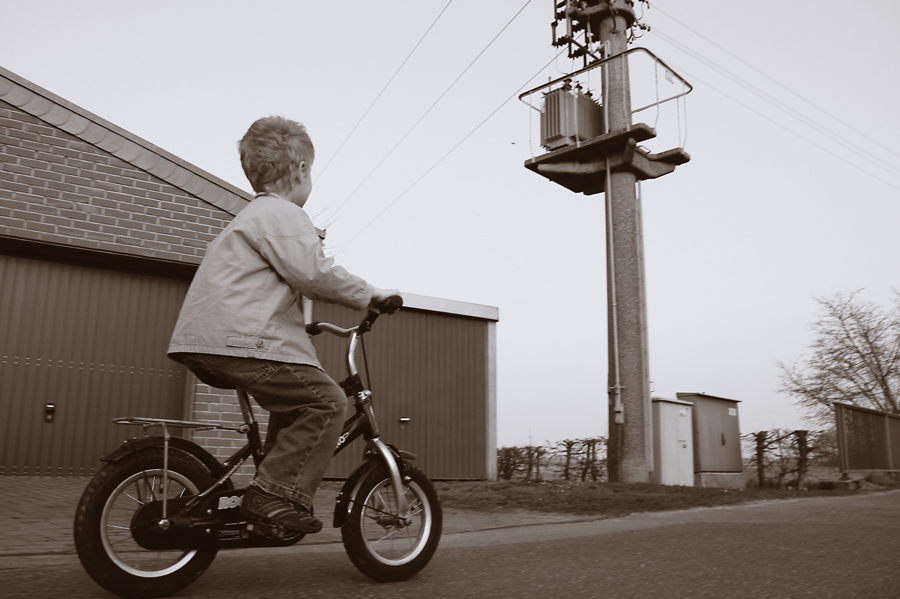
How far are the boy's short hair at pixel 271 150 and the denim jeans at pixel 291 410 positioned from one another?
0.78 metres

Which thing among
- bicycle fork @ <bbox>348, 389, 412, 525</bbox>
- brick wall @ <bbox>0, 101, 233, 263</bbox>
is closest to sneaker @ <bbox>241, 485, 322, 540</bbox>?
bicycle fork @ <bbox>348, 389, 412, 525</bbox>

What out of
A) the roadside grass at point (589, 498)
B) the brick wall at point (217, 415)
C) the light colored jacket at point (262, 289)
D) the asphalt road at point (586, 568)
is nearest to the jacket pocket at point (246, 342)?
the light colored jacket at point (262, 289)

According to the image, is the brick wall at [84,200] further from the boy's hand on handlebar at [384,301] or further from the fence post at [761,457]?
the fence post at [761,457]

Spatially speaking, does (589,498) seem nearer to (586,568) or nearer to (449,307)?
(586,568)

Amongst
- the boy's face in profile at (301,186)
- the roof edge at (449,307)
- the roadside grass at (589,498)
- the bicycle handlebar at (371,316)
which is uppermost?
the roof edge at (449,307)

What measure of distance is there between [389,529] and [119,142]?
637cm

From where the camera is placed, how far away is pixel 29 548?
12.1ft

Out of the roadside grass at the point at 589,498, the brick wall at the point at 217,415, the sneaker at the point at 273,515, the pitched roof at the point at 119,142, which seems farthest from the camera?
the brick wall at the point at 217,415

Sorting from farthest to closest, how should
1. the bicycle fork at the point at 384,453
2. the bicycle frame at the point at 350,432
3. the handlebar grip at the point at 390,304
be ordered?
the bicycle fork at the point at 384,453, the handlebar grip at the point at 390,304, the bicycle frame at the point at 350,432

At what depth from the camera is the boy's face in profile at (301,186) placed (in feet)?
10.2

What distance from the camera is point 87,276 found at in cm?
779

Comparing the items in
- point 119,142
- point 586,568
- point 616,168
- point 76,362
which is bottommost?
point 586,568

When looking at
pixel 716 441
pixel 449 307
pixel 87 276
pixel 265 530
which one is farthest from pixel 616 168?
pixel 265 530

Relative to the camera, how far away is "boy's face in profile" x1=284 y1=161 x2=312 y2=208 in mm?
3102
